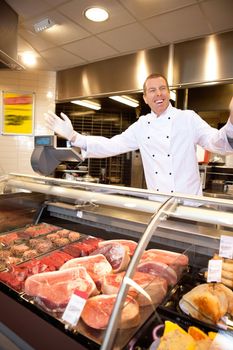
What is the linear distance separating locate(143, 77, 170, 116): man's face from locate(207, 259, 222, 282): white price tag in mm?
1407

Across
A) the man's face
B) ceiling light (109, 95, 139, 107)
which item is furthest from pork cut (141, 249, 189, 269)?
ceiling light (109, 95, 139, 107)

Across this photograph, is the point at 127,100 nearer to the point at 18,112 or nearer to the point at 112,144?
the point at 18,112

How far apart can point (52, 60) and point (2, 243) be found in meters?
3.68

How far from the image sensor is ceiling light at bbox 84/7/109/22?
2811mm

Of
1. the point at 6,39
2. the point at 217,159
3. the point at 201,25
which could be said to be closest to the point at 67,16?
the point at 6,39

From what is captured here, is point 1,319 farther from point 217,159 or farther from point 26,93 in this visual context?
point 26,93

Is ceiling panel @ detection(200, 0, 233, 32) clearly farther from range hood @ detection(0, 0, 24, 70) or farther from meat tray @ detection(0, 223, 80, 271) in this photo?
meat tray @ detection(0, 223, 80, 271)

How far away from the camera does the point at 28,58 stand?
444 centimetres

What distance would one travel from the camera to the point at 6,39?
9.46ft

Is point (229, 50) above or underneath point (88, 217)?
above

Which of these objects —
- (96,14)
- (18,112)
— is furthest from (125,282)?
(18,112)

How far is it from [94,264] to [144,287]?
17.5 inches

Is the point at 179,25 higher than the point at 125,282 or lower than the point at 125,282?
higher

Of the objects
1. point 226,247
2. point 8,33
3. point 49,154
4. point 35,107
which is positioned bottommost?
point 226,247
